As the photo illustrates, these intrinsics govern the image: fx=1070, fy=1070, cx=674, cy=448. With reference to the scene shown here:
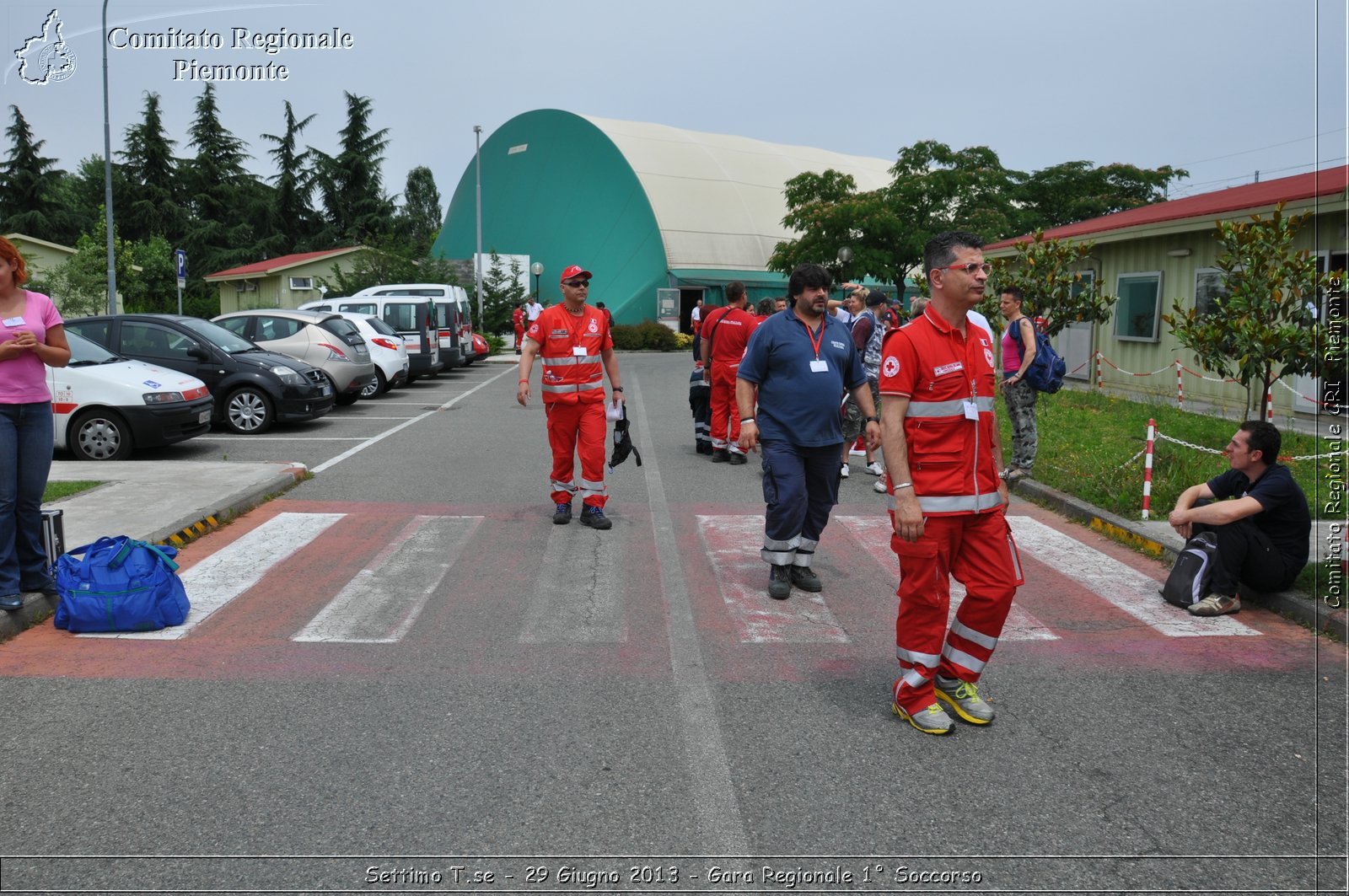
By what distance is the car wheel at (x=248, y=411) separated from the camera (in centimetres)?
1505

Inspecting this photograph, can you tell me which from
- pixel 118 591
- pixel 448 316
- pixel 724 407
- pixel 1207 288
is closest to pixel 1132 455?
pixel 724 407

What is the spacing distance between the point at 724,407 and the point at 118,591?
7.69 m

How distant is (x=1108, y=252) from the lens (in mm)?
22484

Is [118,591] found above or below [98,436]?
below

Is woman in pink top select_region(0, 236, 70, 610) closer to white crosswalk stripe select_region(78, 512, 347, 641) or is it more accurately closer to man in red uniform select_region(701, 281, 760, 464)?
white crosswalk stripe select_region(78, 512, 347, 641)

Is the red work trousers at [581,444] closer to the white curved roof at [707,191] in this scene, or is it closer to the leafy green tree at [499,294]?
the leafy green tree at [499,294]

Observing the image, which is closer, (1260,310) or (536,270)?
(1260,310)

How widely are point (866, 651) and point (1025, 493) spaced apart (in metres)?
5.53

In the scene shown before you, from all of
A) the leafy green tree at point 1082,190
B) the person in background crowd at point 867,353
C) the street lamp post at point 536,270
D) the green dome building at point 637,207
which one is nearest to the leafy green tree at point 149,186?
the green dome building at point 637,207

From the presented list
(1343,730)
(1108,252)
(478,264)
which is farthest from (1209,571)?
(478,264)

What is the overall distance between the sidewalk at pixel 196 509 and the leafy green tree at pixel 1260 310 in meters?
1.50

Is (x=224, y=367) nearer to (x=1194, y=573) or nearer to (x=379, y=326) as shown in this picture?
(x=379, y=326)

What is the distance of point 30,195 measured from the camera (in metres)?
66.3

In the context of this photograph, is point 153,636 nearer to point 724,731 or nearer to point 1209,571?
point 724,731
